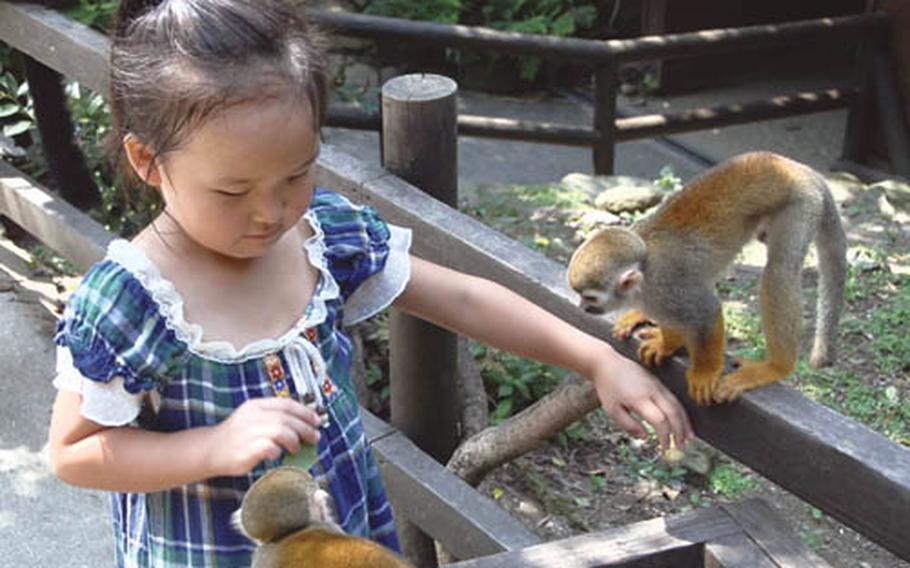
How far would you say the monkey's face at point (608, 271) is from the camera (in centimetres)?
183

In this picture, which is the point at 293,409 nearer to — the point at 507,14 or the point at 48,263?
the point at 48,263

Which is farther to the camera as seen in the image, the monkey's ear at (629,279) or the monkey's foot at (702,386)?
the monkey's ear at (629,279)

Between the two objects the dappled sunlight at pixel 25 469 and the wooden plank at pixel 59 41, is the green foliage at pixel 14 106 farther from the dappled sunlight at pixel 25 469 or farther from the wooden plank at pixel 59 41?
the dappled sunlight at pixel 25 469

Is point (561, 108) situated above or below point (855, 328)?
below

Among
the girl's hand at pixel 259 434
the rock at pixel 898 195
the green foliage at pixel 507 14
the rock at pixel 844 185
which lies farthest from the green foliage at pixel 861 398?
the green foliage at pixel 507 14

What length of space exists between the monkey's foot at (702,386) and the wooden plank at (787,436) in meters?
0.01

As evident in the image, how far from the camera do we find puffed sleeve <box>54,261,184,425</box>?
1.45 m

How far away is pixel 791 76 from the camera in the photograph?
7.88 metres

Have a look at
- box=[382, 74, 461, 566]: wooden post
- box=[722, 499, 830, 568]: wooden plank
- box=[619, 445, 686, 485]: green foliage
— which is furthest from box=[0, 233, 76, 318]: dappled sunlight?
box=[722, 499, 830, 568]: wooden plank

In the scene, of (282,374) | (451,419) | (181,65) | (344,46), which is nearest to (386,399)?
(451,419)

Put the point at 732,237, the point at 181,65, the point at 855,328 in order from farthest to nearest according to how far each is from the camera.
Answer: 1. the point at 855,328
2. the point at 732,237
3. the point at 181,65

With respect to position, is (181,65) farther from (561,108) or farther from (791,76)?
(791,76)

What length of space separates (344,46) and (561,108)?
1.46 metres

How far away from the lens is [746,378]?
5.61ft
